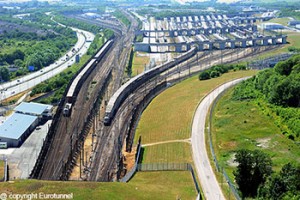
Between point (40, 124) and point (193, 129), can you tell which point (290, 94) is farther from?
point (40, 124)

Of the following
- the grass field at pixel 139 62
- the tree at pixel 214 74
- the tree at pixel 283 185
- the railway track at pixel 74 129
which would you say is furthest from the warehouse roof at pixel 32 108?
the tree at pixel 283 185

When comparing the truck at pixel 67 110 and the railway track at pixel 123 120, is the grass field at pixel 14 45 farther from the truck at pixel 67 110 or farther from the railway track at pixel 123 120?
the truck at pixel 67 110

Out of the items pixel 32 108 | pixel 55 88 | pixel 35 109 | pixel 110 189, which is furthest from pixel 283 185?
pixel 55 88

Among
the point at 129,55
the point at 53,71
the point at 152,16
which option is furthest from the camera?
the point at 152,16

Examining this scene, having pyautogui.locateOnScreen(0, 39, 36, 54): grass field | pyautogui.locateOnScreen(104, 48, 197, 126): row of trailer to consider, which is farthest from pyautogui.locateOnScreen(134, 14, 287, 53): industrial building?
pyautogui.locateOnScreen(0, 39, 36, 54): grass field

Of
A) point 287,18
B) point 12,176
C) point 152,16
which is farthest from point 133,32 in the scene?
point 12,176

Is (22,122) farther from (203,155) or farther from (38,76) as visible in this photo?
(38,76)
